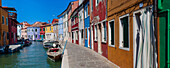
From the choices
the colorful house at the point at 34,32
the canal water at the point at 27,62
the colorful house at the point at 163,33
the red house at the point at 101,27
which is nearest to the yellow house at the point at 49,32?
the colorful house at the point at 34,32

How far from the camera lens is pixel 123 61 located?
648 cm

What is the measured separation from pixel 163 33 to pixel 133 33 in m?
1.58

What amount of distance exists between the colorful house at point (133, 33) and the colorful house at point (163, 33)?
0.90 feet

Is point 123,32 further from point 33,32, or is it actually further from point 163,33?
point 33,32

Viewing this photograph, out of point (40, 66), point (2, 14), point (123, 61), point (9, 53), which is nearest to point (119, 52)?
point (123, 61)

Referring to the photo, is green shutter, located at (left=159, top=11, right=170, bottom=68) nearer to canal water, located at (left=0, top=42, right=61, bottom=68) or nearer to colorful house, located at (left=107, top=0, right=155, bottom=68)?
colorful house, located at (left=107, top=0, right=155, bottom=68)

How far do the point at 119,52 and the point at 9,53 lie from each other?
1900 centimetres

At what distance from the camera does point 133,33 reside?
18.1 ft

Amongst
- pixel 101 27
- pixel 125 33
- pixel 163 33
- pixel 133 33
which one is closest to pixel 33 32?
pixel 101 27

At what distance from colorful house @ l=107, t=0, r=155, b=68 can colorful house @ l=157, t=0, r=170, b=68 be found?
274mm

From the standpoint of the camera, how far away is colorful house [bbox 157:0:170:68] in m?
3.76

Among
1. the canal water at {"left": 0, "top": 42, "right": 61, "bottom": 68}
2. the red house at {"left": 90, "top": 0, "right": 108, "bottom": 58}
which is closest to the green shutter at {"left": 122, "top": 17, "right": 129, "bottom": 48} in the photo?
the red house at {"left": 90, "top": 0, "right": 108, "bottom": 58}

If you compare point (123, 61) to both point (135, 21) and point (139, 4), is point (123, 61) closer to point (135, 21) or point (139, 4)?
point (135, 21)

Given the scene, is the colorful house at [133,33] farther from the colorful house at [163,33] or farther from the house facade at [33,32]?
the house facade at [33,32]
